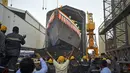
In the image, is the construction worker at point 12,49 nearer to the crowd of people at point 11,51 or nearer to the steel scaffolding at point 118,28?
the crowd of people at point 11,51

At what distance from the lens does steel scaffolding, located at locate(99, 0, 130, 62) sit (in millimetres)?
9180

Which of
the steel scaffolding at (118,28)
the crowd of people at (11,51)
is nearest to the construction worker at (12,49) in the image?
the crowd of people at (11,51)

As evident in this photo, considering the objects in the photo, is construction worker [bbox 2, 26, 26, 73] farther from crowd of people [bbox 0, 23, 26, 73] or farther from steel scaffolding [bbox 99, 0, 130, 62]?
steel scaffolding [bbox 99, 0, 130, 62]

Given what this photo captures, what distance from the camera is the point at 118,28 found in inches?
473

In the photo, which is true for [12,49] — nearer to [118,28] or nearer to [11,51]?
[11,51]

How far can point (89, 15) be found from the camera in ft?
88.1

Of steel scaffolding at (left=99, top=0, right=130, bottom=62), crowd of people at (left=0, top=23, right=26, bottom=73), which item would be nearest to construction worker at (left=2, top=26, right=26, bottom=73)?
crowd of people at (left=0, top=23, right=26, bottom=73)

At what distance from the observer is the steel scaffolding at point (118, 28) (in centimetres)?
918

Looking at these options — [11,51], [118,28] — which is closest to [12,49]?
[11,51]

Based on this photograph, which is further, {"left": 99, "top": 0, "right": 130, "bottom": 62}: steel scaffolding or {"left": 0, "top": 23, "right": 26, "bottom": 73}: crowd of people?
{"left": 99, "top": 0, "right": 130, "bottom": 62}: steel scaffolding

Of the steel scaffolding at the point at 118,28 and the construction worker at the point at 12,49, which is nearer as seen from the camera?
the construction worker at the point at 12,49

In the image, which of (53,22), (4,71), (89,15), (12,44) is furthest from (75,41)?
(89,15)

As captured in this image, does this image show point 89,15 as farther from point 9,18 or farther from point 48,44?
point 9,18

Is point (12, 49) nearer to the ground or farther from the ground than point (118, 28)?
nearer to the ground
